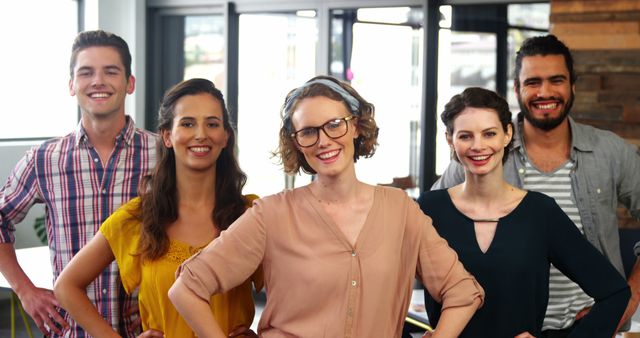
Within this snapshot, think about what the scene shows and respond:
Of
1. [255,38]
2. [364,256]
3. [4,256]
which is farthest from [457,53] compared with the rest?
[364,256]

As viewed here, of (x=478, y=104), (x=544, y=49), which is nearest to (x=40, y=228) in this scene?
(x=544, y=49)

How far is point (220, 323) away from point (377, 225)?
561mm

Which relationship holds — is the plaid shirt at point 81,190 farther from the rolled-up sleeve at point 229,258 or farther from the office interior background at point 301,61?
the office interior background at point 301,61

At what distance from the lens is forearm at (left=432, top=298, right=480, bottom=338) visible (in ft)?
7.97

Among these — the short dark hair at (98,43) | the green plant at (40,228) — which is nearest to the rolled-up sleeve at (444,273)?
the short dark hair at (98,43)

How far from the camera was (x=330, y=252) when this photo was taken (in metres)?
2.31

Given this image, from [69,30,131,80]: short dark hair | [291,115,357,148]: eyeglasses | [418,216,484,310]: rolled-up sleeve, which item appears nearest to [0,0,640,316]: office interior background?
[69,30,131,80]: short dark hair

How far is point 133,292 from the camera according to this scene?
294 centimetres

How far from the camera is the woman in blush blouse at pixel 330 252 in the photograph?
230 centimetres

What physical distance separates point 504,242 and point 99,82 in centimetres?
149

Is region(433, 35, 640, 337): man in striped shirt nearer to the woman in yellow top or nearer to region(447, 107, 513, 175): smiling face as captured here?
region(447, 107, 513, 175): smiling face

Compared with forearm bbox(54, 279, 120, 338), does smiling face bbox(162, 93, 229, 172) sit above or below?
above

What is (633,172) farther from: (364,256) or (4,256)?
(4,256)

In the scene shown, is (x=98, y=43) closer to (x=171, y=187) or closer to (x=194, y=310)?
(x=171, y=187)
